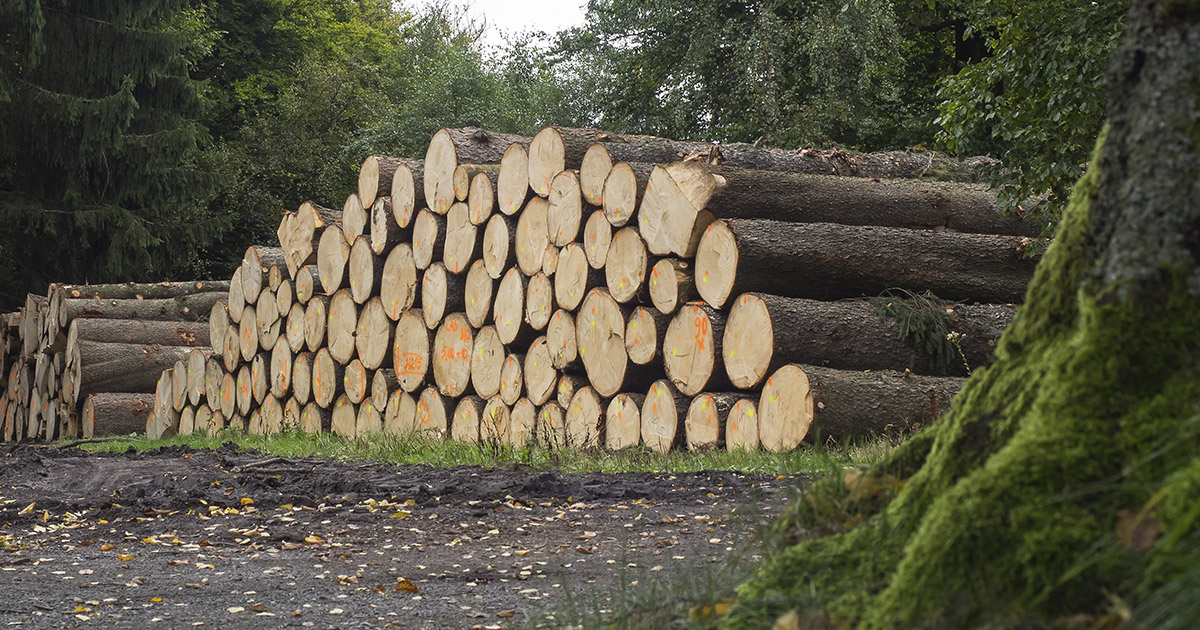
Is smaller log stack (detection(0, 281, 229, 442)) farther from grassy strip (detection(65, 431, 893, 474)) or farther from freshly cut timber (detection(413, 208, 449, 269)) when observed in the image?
grassy strip (detection(65, 431, 893, 474))

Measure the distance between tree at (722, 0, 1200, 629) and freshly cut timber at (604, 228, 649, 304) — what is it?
17.1 feet

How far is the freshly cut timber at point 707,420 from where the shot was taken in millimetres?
6742

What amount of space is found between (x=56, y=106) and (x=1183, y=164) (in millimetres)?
19956

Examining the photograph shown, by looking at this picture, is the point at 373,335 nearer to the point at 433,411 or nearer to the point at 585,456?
the point at 433,411

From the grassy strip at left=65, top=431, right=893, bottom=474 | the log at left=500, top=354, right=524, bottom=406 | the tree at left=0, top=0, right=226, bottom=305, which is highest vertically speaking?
the tree at left=0, top=0, right=226, bottom=305

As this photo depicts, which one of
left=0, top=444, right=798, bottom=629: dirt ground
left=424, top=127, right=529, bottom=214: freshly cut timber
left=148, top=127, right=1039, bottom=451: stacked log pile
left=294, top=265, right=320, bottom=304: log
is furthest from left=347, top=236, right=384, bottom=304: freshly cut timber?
left=0, top=444, right=798, bottom=629: dirt ground

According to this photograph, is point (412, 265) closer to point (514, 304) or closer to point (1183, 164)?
point (514, 304)

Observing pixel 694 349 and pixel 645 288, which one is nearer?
pixel 694 349

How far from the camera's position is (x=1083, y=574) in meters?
1.54

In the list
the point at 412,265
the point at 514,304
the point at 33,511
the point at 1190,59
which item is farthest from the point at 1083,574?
the point at 412,265

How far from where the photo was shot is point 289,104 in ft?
84.4

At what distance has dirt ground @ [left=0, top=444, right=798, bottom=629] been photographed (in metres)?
3.24

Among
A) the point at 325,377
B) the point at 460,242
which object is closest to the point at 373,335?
the point at 325,377

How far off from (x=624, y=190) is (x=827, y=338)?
72.4 inches
